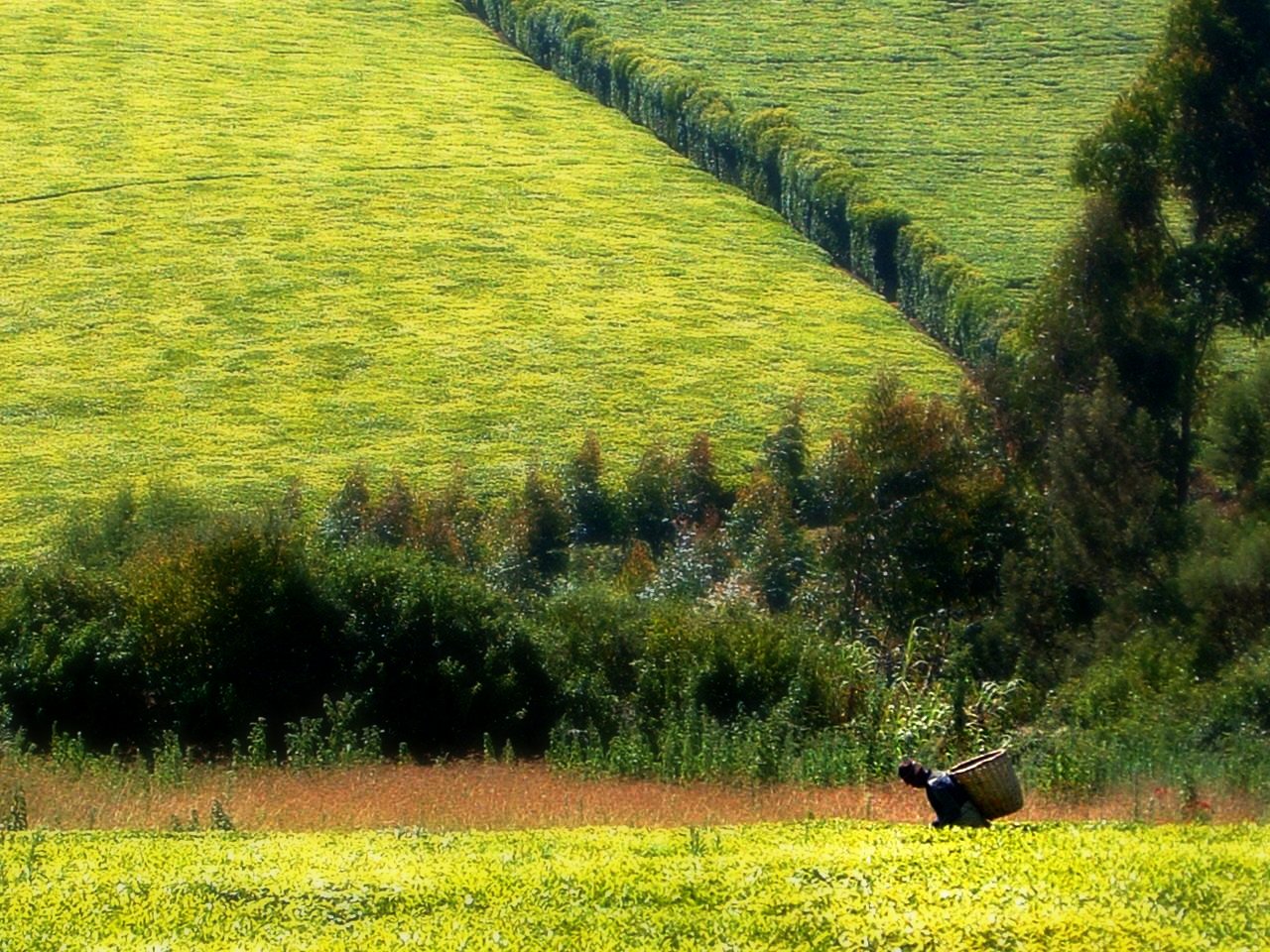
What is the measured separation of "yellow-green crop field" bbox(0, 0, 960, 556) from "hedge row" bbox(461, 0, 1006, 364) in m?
0.94

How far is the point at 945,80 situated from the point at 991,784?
68.8 metres

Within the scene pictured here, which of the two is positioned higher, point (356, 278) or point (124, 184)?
point (124, 184)

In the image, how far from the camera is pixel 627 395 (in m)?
51.9

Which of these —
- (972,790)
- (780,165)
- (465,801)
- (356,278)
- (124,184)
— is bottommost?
(356,278)

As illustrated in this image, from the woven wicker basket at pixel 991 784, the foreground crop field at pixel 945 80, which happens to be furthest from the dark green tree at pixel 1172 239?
the foreground crop field at pixel 945 80

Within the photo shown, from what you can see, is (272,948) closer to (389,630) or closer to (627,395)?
(389,630)

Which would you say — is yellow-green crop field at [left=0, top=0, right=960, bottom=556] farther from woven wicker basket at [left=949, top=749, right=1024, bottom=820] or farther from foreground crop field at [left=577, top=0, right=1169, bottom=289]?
woven wicker basket at [left=949, top=749, right=1024, bottom=820]

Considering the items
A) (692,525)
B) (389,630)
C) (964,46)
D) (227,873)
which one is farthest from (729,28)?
(227,873)

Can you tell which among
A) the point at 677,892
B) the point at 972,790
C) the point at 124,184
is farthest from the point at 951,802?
the point at 124,184

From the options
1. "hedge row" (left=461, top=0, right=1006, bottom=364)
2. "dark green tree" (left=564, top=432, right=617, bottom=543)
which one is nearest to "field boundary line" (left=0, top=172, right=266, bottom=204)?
"hedge row" (left=461, top=0, right=1006, bottom=364)

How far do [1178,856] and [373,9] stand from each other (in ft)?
262

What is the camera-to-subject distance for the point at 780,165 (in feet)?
217

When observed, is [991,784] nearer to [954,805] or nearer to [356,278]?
[954,805]

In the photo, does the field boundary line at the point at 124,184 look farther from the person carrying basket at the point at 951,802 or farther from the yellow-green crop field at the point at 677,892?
the person carrying basket at the point at 951,802
